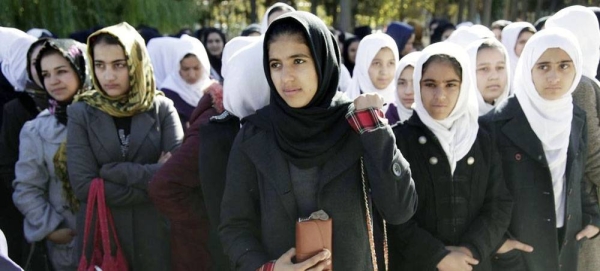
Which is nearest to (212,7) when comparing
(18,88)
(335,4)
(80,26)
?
(335,4)

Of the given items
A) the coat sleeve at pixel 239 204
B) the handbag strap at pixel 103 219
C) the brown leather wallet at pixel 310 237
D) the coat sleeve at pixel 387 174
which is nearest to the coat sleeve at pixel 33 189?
the handbag strap at pixel 103 219

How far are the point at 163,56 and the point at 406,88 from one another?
2687 millimetres

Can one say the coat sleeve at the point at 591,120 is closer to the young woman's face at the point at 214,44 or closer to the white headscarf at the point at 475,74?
the white headscarf at the point at 475,74

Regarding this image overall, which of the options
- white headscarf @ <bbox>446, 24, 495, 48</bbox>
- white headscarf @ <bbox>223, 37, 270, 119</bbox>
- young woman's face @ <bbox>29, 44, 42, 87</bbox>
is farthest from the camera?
white headscarf @ <bbox>446, 24, 495, 48</bbox>

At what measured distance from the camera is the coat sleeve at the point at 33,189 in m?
3.20

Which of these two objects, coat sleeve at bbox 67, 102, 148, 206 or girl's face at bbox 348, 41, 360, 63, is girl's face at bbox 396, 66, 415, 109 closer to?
coat sleeve at bbox 67, 102, 148, 206

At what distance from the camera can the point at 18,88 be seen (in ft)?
14.0

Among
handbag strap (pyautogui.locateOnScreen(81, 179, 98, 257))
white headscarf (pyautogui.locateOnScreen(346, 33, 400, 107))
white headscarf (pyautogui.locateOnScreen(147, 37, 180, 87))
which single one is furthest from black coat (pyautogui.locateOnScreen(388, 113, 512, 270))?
white headscarf (pyautogui.locateOnScreen(147, 37, 180, 87))

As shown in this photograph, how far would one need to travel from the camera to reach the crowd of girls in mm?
2080

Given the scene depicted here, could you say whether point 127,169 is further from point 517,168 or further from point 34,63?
point 517,168

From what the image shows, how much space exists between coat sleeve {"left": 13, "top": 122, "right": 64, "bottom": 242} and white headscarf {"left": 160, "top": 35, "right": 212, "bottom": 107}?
1905 millimetres

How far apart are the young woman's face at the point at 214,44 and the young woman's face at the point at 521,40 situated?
371 cm

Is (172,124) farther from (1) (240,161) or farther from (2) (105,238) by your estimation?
(1) (240,161)

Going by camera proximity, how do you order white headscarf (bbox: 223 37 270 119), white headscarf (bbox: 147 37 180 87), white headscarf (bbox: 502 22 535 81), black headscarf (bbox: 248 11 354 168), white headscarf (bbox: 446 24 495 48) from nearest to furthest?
A: black headscarf (bbox: 248 11 354 168) → white headscarf (bbox: 223 37 270 119) → white headscarf (bbox: 147 37 180 87) → white headscarf (bbox: 446 24 495 48) → white headscarf (bbox: 502 22 535 81)
